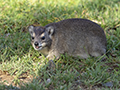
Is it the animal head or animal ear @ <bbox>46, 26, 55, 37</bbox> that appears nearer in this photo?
the animal head

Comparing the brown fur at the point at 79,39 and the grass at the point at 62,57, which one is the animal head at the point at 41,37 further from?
the grass at the point at 62,57

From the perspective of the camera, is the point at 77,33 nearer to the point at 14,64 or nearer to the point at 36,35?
the point at 36,35

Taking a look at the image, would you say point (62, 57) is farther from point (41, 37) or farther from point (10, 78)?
point (10, 78)

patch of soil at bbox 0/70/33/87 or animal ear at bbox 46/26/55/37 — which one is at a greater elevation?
animal ear at bbox 46/26/55/37

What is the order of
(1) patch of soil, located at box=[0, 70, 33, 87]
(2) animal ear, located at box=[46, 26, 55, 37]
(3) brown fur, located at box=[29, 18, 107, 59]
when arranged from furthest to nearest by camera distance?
1. (3) brown fur, located at box=[29, 18, 107, 59]
2. (2) animal ear, located at box=[46, 26, 55, 37]
3. (1) patch of soil, located at box=[0, 70, 33, 87]

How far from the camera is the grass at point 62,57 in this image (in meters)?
4.32

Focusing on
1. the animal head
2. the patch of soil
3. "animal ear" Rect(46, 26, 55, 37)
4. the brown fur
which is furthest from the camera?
the brown fur

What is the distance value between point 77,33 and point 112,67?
1.30m

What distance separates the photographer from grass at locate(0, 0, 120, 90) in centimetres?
432

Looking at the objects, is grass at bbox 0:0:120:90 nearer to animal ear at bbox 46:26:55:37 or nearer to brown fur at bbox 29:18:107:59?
brown fur at bbox 29:18:107:59

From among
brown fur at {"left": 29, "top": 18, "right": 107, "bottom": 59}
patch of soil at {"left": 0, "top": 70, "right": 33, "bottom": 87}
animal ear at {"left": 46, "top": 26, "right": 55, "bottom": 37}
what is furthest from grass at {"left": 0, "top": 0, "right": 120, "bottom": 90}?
animal ear at {"left": 46, "top": 26, "right": 55, "bottom": 37}

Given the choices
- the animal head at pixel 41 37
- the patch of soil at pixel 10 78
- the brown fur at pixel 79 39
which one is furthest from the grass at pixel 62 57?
the animal head at pixel 41 37

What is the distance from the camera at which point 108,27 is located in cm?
669

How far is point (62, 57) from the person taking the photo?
17.9 feet
